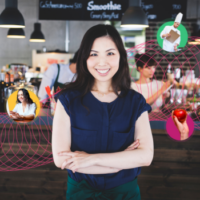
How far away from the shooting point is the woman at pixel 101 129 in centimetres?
117

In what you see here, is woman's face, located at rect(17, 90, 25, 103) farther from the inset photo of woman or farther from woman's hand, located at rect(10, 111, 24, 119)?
woman's hand, located at rect(10, 111, 24, 119)

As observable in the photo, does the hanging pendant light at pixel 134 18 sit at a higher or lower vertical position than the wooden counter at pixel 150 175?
higher

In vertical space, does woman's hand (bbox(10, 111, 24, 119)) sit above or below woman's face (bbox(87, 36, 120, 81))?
below

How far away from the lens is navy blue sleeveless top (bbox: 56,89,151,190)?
1.22 m

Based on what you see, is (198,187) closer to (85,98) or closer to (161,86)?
(161,86)

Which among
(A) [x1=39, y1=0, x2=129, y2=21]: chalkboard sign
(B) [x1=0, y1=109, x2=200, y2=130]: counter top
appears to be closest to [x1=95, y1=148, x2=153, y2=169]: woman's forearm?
(B) [x1=0, y1=109, x2=200, y2=130]: counter top

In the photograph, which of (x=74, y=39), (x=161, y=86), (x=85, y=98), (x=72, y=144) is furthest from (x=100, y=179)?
(x=74, y=39)

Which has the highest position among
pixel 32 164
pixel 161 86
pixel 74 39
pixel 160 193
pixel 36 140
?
pixel 74 39

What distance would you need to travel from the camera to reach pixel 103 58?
1191mm

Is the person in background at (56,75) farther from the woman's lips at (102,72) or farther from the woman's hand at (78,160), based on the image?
the woman's hand at (78,160)

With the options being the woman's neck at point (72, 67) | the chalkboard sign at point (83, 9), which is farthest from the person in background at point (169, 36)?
the chalkboard sign at point (83, 9)

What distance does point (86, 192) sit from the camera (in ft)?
4.08

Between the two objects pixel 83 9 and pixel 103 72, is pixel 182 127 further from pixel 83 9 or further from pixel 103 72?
pixel 83 9

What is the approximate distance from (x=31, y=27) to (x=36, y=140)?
6402 millimetres
